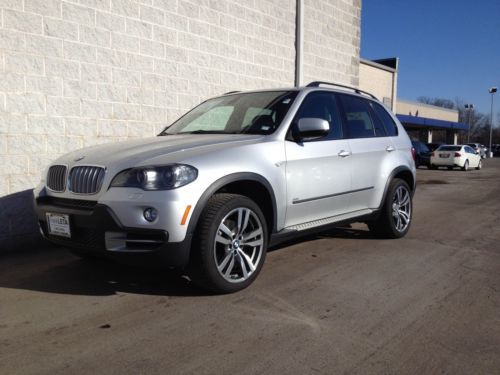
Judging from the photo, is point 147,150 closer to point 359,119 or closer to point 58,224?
point 58,224

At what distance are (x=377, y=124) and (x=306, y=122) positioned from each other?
1.84 metres

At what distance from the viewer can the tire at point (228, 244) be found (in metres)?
3.67

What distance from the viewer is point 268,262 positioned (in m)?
4.98

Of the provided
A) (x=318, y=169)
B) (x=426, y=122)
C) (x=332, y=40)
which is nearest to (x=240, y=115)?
(x=318, y=169)

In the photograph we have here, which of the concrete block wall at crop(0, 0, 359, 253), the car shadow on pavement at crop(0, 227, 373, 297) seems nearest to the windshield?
the car shadow on pavement at crop(0, 227, 373, 297)

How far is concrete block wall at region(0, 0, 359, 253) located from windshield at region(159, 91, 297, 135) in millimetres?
1667

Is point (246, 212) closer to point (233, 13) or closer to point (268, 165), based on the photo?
point (268, 165)

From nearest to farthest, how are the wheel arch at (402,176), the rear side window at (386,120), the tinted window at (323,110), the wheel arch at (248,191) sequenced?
the wheel arch at (248,191) → the tinted window at (323,110) → the wheel arch at (402,176) → the rear side window at (386,120)

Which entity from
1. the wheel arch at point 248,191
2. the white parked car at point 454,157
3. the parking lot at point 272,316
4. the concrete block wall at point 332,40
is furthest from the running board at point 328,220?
the white parked car at point 454,157

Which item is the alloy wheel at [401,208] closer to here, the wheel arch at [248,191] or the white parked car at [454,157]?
the wheel arch at [248,191]

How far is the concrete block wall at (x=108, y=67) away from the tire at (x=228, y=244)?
315 cm

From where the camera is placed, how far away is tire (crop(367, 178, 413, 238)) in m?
5.91

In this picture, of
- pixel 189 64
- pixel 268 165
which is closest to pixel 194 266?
pixel 268 165

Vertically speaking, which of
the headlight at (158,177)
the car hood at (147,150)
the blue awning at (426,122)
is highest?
the blue awning at (426,122)
